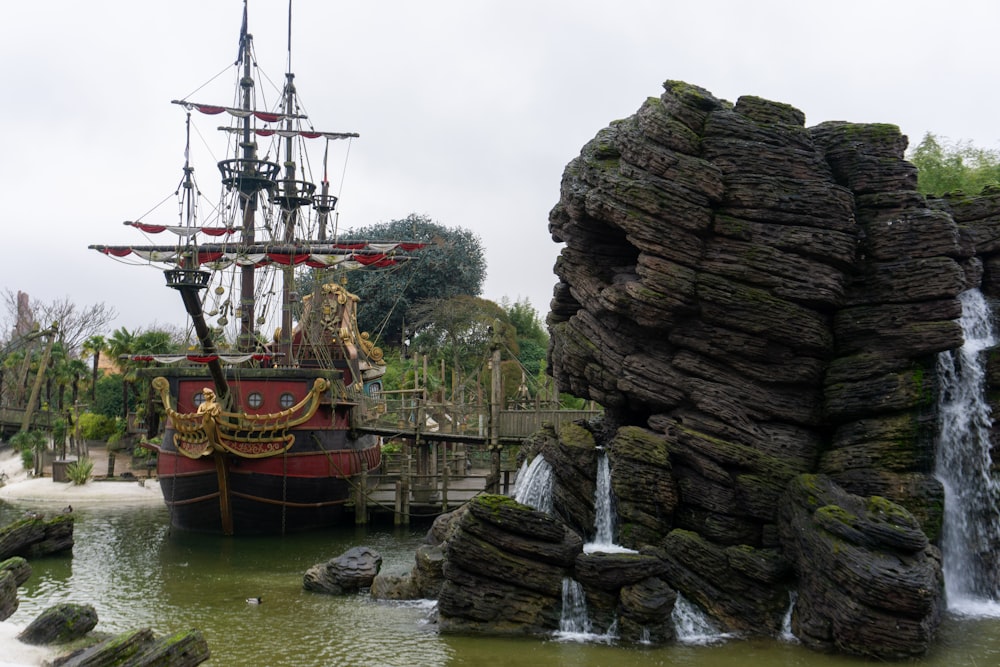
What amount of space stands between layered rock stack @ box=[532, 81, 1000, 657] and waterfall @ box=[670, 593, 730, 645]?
0.20m

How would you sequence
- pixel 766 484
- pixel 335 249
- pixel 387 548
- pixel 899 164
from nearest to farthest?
pixel 766 484 < pixel 899 164 < pixel 387 548 < pixel 335 249

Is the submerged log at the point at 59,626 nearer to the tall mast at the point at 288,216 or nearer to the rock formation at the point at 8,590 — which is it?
the rock formation at the point at 8,590

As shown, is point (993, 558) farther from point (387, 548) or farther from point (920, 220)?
point (387, 548)

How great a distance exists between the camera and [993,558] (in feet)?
49.4

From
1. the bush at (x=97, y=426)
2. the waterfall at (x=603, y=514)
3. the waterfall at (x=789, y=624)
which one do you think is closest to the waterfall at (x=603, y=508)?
the waterfall at (x=603, y=514)

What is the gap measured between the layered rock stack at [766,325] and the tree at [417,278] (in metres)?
33.5

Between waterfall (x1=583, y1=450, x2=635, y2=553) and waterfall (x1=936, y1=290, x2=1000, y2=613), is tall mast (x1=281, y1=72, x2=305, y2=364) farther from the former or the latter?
waterfall (x1=936, y1=290, x2=1000, y2=613)

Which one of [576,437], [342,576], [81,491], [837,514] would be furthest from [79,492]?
[837,514]

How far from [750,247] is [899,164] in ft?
10.9

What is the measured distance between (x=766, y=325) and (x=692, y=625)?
16.9 ft

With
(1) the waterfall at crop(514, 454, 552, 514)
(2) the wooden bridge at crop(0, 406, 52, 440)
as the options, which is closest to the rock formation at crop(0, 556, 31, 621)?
(1) the waterfall at crop(514, 454, 552, 514)

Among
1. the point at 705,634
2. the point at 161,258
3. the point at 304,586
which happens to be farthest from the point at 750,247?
the point at 161,258

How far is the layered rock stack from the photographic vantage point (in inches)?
583

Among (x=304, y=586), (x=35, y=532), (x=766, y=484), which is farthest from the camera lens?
(x=35, y=532)
